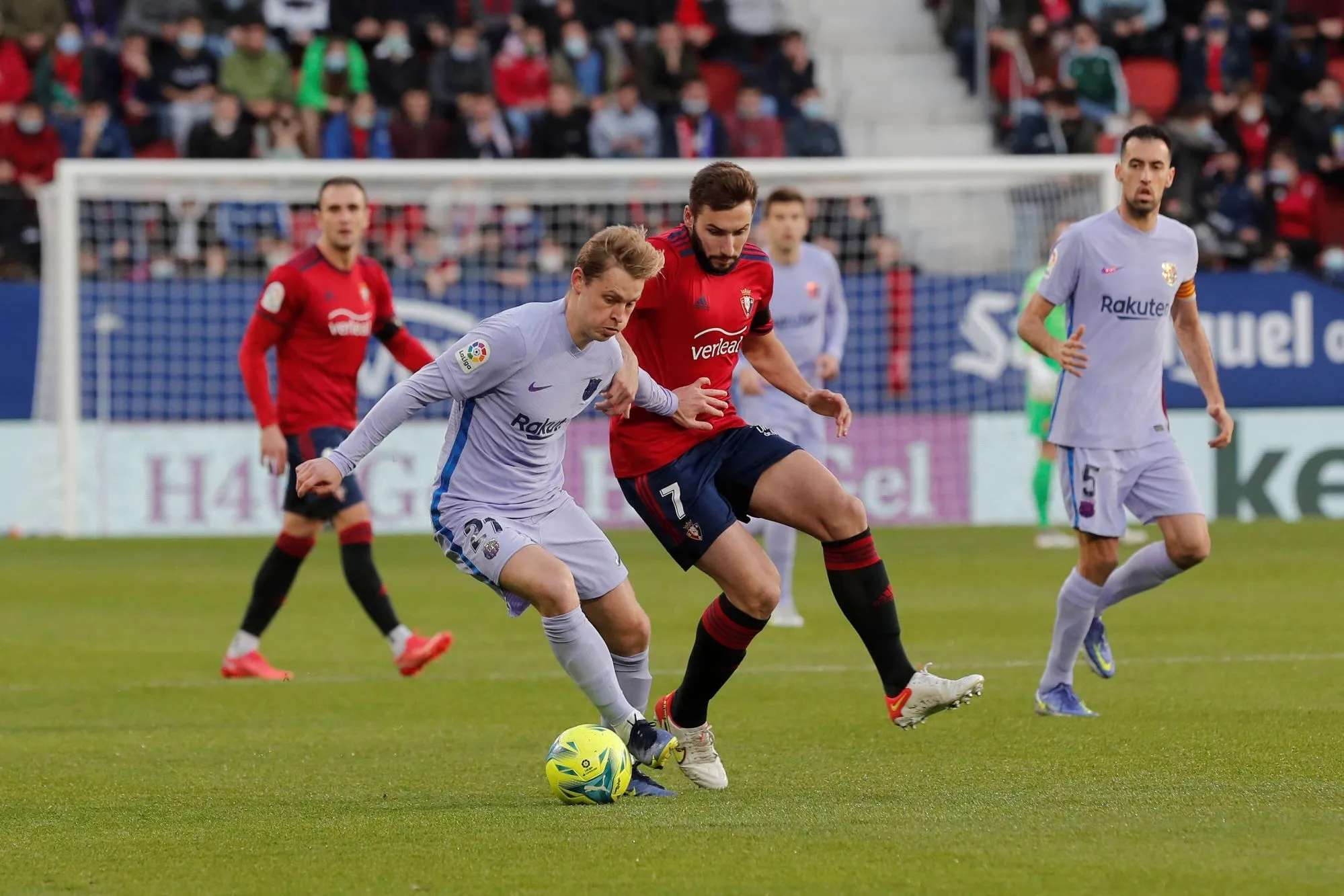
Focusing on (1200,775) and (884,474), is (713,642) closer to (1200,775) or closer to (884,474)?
(1200,775)

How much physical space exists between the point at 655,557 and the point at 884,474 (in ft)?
10.2

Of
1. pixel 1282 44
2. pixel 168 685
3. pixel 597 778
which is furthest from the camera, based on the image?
pixel 1282 44

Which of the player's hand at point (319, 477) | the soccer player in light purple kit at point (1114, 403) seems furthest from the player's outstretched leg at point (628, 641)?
the soccer player in light purple kit at point (1114, 403)

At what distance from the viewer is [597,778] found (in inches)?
243

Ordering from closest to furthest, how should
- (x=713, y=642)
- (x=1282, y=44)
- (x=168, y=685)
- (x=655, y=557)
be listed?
1. (x=713, y=642)
2. (x=168, y=685)
3. (x=655, y=557)
4. (x=1282, y=44)

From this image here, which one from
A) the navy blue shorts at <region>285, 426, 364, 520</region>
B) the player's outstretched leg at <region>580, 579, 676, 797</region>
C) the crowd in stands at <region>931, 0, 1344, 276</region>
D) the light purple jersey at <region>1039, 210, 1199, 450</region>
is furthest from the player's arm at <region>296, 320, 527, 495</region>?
the crowd in stands at <region>931, 0, 1344, 276</region>

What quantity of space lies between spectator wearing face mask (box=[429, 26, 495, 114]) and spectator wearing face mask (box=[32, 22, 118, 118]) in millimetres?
3197

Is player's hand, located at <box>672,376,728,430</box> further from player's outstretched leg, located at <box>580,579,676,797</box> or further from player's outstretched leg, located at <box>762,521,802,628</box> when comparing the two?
player's outstretched leg, located at <box>762,521,802,628</box>

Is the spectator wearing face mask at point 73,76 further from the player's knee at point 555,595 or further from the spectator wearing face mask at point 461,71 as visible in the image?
the player's knee at point 555,595

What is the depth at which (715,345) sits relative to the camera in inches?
271

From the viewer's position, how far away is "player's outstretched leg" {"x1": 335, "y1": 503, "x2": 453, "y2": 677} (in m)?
9.74

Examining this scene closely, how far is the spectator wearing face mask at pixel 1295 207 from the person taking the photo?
2139 cm

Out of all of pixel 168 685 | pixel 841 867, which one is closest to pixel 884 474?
pixel 168 685

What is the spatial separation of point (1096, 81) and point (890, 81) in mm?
2993
